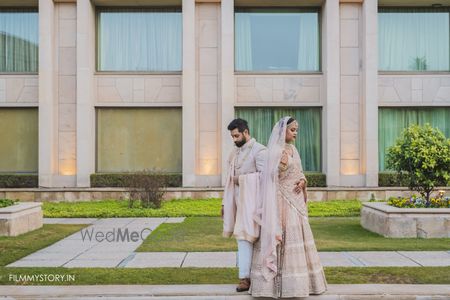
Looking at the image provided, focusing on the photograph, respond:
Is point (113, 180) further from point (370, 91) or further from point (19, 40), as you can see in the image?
point (370, 91)

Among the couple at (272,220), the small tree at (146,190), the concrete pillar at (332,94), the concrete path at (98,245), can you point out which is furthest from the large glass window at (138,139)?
the couple at (272,220)

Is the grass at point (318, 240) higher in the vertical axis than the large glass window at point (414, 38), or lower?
lower

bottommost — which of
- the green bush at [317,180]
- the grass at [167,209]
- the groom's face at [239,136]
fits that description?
the grass at [167,209]

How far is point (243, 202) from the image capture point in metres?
7.36

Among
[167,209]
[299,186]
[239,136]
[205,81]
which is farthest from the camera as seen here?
[205,81]

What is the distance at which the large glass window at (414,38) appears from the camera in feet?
75.0

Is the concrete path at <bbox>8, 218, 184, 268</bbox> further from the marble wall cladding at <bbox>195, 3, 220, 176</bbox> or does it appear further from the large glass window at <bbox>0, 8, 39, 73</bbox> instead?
the large glass window at <bbox>0, 8, 39, 73</bbox>

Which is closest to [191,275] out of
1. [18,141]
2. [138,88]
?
[138,88]

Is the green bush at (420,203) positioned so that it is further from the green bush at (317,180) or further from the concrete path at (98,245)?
the green bush at (317,180)

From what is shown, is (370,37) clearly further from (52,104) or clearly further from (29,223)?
(29,223)

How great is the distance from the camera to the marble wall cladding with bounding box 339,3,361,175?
2183 cm

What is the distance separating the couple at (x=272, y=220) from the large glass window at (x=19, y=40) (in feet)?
57.1

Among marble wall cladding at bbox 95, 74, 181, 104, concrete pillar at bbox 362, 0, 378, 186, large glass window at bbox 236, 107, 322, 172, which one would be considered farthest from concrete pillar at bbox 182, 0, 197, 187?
concrete pillar at bbox 362, 0, 378, 186

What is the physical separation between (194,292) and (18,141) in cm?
1744
